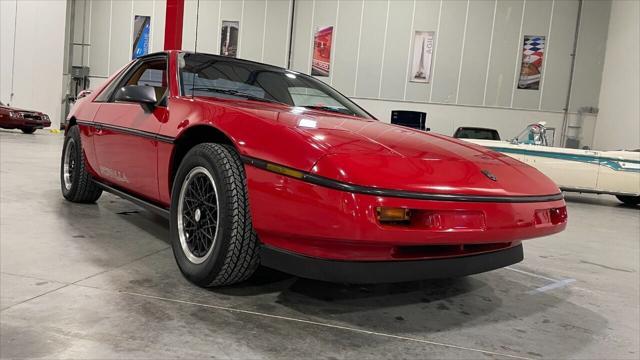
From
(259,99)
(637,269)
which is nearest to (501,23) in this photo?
(637,269)

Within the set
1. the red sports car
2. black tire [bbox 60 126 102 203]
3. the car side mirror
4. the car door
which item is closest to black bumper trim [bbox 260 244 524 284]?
the red sports car

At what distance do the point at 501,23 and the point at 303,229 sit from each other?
518 inches

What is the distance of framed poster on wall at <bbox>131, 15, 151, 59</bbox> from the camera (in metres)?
16.4

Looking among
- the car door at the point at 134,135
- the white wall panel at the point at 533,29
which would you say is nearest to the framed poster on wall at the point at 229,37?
the white wall panel at the point at 533,29

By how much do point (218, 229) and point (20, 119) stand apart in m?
12.0

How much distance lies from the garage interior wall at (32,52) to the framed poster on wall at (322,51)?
26.2 feet

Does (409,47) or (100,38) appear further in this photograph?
(100,38)

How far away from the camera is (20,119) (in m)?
11.6

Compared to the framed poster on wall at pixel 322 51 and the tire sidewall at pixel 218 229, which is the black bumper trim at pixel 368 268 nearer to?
the tire sidewall at pixel 218 229

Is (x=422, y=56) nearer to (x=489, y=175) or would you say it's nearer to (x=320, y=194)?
(x=489, y=175)

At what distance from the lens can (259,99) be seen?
2643mm

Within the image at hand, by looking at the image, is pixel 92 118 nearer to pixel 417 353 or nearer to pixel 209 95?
pixel 209 95

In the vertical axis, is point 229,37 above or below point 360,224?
above

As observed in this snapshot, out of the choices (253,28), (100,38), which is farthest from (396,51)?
(100,38)
